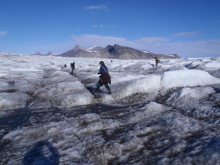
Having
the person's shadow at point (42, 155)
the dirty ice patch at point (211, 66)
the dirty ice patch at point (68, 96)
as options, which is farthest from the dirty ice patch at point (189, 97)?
the dirty ice patch at point (211, 66)

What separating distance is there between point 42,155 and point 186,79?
36.3 ft

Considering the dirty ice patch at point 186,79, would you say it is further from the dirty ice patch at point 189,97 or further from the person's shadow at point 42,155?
the person's shadow at point 42,155

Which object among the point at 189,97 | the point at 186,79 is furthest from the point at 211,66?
the point at 189,97

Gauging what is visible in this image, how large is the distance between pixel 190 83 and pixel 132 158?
361 inches

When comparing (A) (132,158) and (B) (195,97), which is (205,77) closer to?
(B) (195,97)

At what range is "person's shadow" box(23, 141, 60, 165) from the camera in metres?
4.57

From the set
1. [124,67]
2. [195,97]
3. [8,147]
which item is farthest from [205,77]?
[124,67]

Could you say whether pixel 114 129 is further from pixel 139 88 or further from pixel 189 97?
pixel 139 88

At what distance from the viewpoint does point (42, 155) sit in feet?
15.9

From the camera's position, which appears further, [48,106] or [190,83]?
[190,83]

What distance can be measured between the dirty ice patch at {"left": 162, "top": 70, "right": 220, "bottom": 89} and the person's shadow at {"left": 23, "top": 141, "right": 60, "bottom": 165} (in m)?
8.91

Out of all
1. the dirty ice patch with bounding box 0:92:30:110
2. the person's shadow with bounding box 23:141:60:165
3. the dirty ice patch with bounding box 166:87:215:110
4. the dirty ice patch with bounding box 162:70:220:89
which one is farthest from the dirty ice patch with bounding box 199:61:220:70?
the person's shadow with bounding box 23:141:60:165

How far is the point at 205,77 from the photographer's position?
12.0m

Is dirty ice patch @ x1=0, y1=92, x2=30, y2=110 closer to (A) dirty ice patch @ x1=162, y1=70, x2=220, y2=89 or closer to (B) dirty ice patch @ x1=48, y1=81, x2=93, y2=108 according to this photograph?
(B) dirty ice patch @ x1=48, y1=81, x2=93, y2=108
